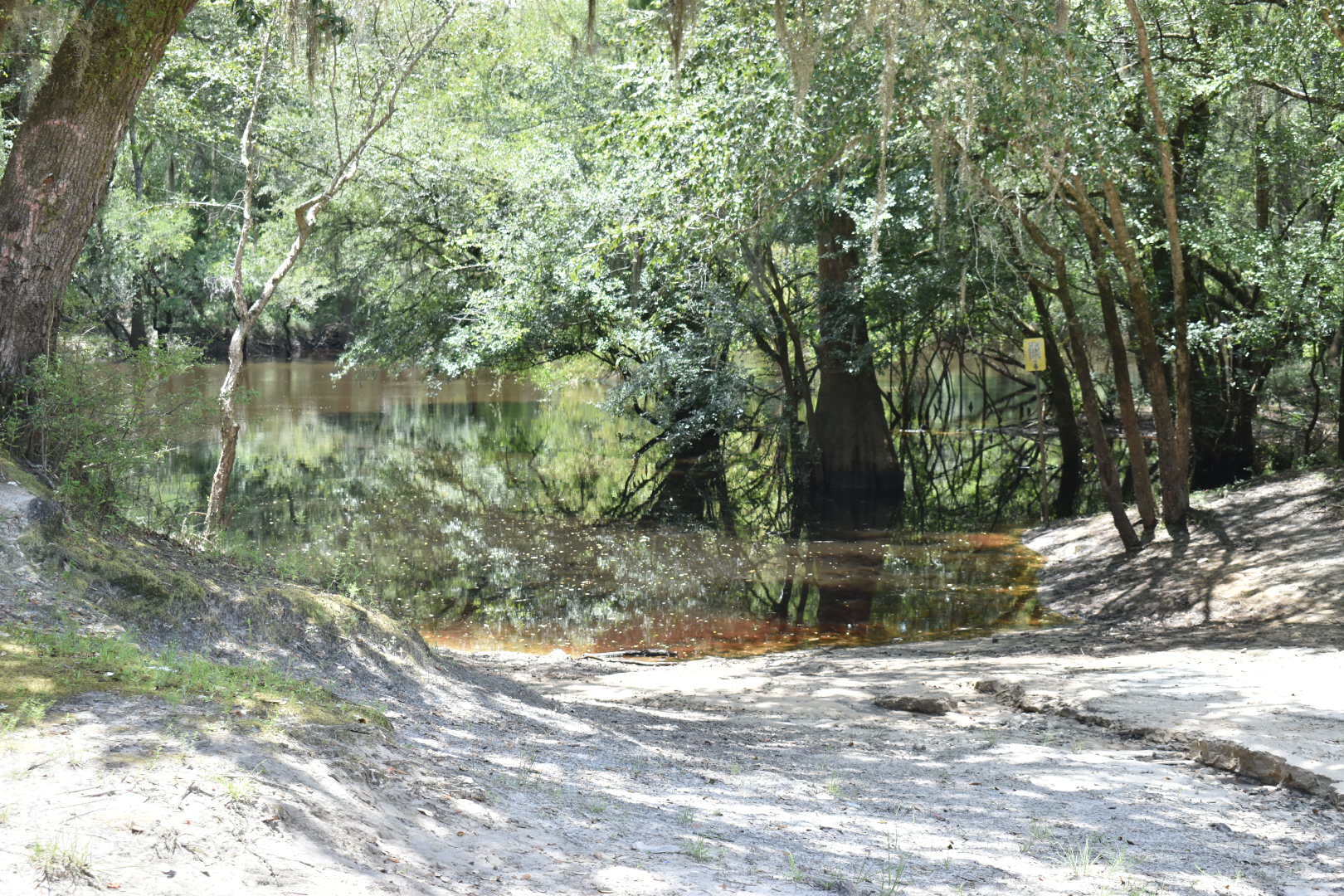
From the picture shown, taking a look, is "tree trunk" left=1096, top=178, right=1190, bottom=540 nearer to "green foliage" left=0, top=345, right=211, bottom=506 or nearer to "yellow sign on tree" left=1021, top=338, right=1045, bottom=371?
"yellow sign on tree" left=1021, top=338, right=1045, bottom=371

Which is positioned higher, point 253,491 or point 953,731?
point 253,491

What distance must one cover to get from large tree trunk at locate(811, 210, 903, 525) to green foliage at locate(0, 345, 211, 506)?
11813 mm

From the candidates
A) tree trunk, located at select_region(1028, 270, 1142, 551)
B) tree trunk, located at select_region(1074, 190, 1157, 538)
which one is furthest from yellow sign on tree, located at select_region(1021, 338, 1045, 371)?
tree trunk, located at select_region(1074, 190, 1157, 538)

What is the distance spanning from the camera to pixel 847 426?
1877 centimetres

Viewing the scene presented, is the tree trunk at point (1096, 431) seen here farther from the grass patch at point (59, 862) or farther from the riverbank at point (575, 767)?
the grass patch at point (59, 862)

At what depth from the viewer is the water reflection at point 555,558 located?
10.9 meters

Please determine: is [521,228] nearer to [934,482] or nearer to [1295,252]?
[934,482]

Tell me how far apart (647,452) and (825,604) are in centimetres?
1296

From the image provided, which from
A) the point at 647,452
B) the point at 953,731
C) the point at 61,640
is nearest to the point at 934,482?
the point at 647,452

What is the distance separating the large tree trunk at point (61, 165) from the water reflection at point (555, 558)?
147cm

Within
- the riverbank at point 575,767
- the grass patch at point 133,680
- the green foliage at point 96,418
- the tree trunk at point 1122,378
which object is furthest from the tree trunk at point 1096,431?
the grass patch at point 133,680

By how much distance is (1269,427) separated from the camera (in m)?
19.3

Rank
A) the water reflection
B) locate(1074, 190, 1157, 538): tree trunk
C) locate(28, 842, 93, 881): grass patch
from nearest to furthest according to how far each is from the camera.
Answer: locate(28, 842, 93, 881): grass patch → the water reflection → locate(1074, 190, 1157, 538): tree trunk

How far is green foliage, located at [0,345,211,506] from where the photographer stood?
5.87 meters
